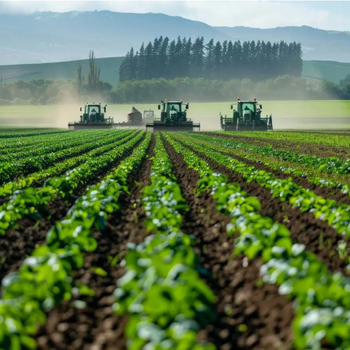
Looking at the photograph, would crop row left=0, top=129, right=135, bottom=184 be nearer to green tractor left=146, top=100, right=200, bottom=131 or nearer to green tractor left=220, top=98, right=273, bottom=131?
green tractor left=146, top=100, right=200, bottom=131

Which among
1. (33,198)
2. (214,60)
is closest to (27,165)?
(33,198)

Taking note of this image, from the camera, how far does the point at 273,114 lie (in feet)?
309

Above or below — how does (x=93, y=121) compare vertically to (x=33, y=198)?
above

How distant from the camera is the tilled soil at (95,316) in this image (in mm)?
4457

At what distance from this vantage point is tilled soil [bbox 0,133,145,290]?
6997 mm

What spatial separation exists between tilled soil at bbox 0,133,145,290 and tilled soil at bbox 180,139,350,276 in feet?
10.8

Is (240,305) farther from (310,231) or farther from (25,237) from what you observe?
(25,237)

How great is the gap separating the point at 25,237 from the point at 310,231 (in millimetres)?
3712

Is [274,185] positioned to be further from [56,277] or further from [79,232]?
[56,277]

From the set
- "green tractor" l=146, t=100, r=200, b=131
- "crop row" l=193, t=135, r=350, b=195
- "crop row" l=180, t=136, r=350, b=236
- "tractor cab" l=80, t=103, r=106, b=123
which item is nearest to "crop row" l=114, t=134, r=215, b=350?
"crop row" l=180, t=136, r=350, b=236

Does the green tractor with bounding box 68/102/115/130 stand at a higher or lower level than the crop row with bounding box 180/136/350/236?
higher

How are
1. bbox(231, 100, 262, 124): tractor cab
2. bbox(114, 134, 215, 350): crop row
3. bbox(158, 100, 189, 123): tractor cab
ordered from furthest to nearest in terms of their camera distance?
bbox(158, 100, 189, 123): tractor cab → bbox(231, 100, 262, 124): tractor cab → bbox(114, 134, 215, 350): crop row

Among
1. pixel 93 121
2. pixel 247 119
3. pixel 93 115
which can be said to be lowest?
pixel 93 121

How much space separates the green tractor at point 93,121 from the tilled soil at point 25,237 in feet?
152
